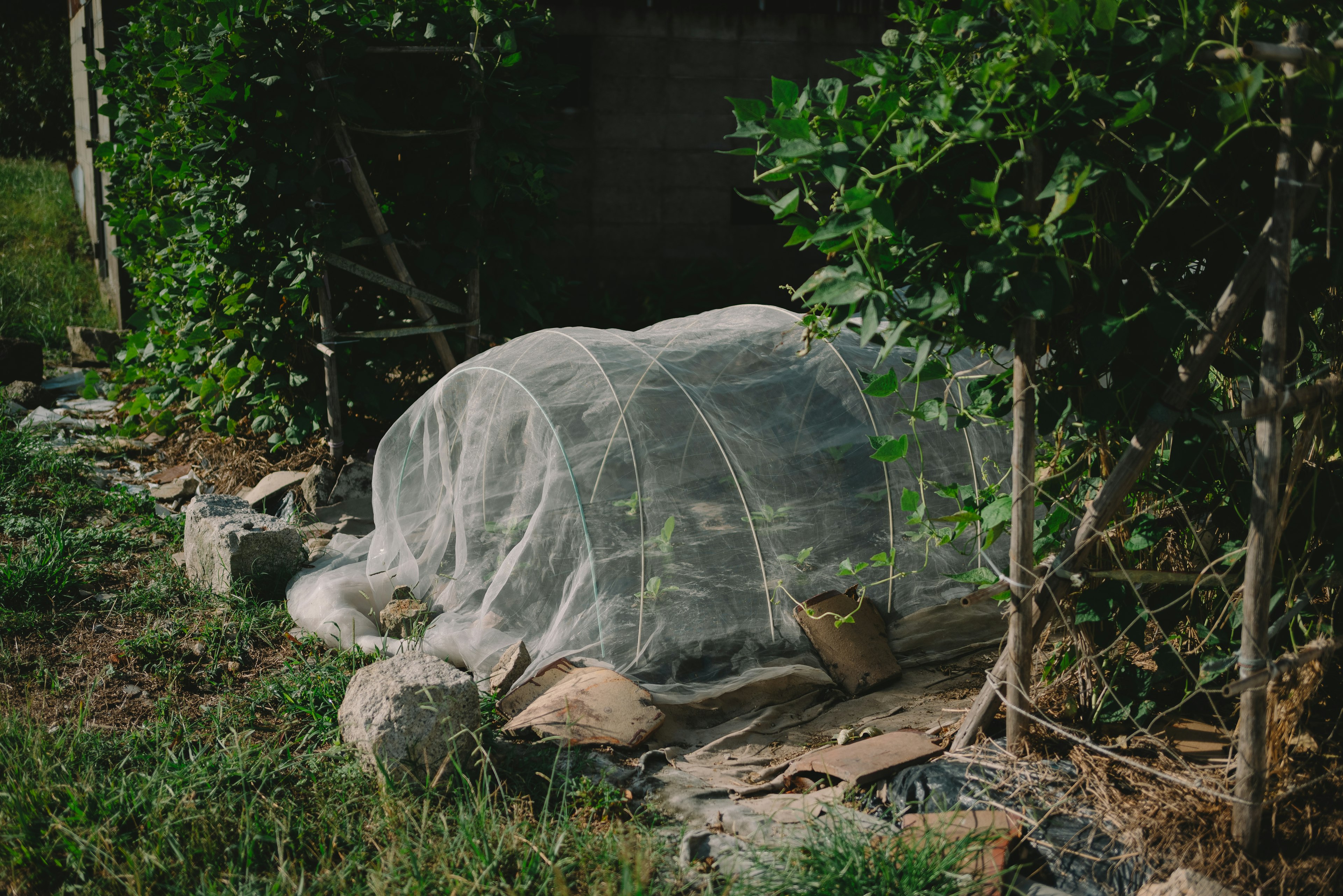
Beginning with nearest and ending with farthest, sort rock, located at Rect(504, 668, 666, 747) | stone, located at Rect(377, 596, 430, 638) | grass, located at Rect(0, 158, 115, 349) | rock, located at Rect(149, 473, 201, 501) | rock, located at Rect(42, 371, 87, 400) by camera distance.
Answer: rock, located at Rect(504, 668, 666, 747)
stone, located at Rect(377, 596, 430, 638)
rock, located at Rect(149, 473, 201, 501)
rock, located at Rect(42, 371, 87, 400)
grass, located at Rect(0, 158, 115, 349)

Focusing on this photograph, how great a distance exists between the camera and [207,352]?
20.9 ft

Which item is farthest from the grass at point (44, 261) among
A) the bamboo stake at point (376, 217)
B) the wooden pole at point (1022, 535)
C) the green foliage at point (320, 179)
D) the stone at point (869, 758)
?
the wooden pole at point (1022, 535)

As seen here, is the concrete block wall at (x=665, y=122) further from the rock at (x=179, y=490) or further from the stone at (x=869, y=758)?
the stone at (x=869, y=758)

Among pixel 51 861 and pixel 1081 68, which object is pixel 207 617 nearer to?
pixel 51 861

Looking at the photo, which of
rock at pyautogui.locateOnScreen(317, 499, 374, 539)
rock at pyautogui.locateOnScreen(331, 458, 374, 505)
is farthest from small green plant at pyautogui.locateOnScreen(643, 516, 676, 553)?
rock at pyautogui.locateOnScreen(331, 458, 374, 505)

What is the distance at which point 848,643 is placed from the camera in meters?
3.98

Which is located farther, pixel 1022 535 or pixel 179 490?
pixel 179 490

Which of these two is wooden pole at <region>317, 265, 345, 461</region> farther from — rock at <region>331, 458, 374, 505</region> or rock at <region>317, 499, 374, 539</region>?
rock at <region>317, 499, 374, 539</region>

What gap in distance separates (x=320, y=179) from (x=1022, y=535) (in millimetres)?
4368

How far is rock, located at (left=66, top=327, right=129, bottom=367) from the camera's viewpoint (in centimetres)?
929

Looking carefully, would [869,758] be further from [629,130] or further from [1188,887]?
[629,130]

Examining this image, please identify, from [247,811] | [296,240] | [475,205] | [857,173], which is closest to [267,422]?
[296,240]

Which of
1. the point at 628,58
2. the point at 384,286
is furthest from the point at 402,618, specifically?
the point at 628,58

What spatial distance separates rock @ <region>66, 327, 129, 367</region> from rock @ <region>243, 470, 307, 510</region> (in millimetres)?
4510
